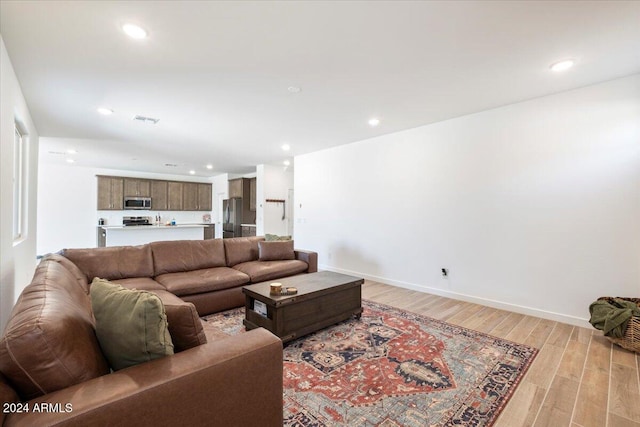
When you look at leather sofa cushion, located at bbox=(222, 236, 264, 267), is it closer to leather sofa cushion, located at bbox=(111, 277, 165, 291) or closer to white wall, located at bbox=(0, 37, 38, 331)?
leather sofa cushion, located at bbox=(111, 277, 165, 291)

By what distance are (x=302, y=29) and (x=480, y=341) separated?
10.2 ft

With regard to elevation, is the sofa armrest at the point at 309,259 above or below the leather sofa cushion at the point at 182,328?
below

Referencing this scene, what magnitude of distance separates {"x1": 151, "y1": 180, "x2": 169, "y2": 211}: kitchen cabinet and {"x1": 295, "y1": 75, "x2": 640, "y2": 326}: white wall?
6.80m

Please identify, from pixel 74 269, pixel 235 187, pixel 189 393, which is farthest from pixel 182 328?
pixel 235 187

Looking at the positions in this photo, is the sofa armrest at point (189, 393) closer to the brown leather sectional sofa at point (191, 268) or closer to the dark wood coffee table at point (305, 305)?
the dark wood coffee table at point (305, 305)

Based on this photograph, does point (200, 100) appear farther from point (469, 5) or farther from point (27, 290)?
point (469, 5)

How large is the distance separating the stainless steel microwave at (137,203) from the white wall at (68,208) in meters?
0.38

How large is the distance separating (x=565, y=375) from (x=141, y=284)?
3.89 meters

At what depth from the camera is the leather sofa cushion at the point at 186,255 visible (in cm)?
352

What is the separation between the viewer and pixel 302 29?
81.5 inches

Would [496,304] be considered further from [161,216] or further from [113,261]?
[161,216]

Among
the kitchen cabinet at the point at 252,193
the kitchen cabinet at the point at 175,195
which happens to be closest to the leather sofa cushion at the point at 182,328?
the kitchen cabinet at the point at 252,193

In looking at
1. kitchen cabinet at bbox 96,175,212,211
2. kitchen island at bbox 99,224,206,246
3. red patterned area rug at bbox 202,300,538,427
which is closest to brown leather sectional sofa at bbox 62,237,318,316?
red patterned area rug at bbox 202,300,538,427

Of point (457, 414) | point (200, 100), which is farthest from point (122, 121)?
point (457, 414)
